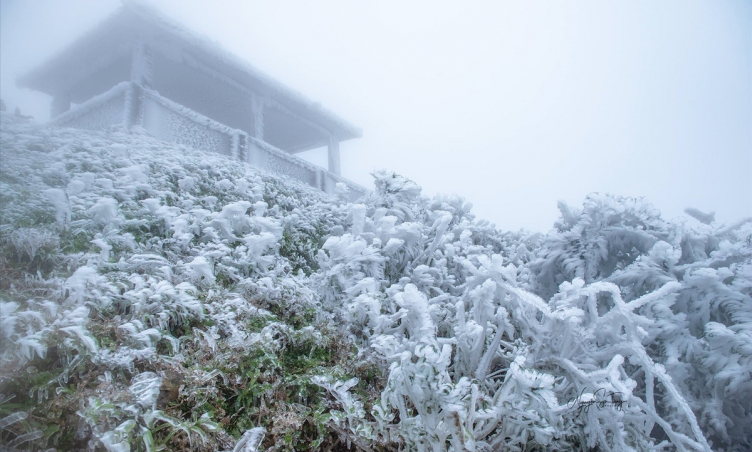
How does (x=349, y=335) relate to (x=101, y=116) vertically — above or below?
below

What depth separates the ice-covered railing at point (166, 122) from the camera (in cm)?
866

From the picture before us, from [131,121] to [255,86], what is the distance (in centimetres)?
469

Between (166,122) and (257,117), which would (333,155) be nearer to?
(257,117)

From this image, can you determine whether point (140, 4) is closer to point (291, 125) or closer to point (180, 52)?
point (180, 52)

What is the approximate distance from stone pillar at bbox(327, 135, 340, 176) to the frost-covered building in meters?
0.04

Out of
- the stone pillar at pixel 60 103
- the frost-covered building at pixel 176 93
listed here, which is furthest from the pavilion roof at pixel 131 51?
the stone pillar at pixel 60 103

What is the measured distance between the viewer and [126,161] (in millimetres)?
4977

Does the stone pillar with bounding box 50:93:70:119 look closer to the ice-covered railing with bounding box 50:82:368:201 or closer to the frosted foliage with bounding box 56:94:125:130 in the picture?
the ice-covered railing with bounding box 50:82:368:201

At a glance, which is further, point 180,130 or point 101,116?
point 101,116

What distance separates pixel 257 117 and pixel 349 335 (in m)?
10.8

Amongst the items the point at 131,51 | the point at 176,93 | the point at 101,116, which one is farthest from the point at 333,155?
the point at 101,116

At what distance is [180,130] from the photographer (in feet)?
30.5

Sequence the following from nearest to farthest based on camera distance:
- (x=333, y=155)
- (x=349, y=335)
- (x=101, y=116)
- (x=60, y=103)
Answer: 1. (x=349, y=335)
2. (x=101, y=116)
3. (x=60, y=103)
4. (x=333, y=155)

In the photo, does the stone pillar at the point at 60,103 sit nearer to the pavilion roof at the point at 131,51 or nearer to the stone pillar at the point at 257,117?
the pavilion roof at the point at 131,51
